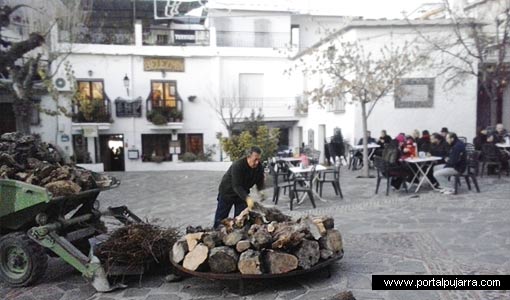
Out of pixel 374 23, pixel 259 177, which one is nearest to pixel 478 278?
pixel 259 177

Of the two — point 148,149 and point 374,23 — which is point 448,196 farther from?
point 148,149

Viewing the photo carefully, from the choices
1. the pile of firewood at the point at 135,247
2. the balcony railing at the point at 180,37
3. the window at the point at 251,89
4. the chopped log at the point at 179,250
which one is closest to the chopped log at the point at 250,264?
the chopped log at the point at 179,250

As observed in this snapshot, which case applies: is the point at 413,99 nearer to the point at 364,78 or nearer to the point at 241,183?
the point at 364,78

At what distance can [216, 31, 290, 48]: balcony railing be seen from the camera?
24.3 m

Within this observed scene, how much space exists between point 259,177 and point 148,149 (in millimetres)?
18910

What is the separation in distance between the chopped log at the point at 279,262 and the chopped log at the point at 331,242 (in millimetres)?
546

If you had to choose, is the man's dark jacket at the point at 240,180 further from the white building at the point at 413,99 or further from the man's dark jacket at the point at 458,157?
the white building at the point at 413,99

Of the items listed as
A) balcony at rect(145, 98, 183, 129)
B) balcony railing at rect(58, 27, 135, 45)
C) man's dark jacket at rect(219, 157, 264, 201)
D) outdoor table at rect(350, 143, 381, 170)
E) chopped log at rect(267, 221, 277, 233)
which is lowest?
chopped log at rect(267, 221, 277, 233)

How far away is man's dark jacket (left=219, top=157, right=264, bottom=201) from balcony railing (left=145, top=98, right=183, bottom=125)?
17417mm

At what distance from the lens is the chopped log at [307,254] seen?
15.3 ft

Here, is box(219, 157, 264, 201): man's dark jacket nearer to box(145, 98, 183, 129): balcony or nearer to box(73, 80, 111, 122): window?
box(145, 98, 183, 129): balcony

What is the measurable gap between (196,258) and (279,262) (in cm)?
94

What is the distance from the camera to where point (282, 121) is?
24828mm

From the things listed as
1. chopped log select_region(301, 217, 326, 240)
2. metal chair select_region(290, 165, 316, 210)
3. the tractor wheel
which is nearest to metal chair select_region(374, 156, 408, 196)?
metal chair select_region(290, 165, 316, 210)
